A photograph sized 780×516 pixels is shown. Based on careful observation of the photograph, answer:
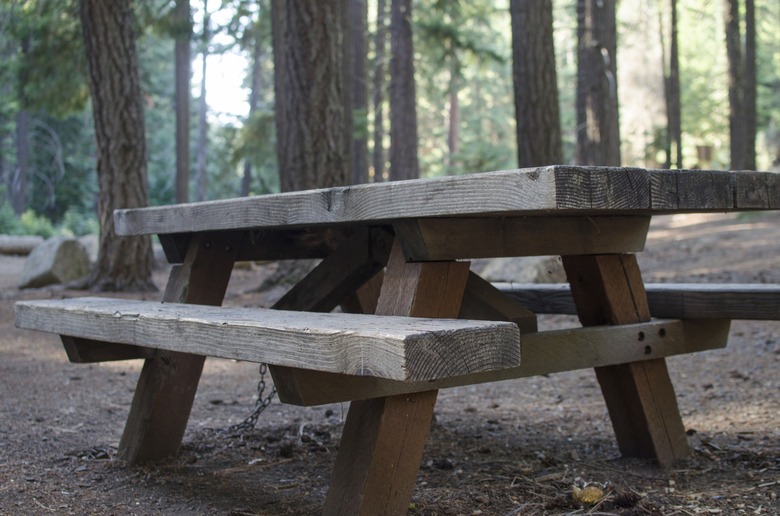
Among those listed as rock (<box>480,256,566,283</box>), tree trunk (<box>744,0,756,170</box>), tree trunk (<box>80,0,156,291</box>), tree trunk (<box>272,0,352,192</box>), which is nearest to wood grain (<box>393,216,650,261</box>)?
rock (<box>480,256,566,283</box>)

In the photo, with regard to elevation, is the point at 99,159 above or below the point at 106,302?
above

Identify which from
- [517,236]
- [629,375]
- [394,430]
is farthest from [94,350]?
[629,375]

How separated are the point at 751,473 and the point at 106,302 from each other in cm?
274

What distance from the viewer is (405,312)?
2301mm

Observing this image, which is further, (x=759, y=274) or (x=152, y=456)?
(x=759, y=274)

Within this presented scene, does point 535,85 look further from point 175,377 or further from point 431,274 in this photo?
point 431,274

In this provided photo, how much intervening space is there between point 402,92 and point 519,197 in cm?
1549

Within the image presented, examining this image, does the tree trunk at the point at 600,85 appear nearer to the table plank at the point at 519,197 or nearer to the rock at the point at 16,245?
the table plank at the point at 519,197

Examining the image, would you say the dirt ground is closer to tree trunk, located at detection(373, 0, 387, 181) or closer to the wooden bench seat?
the wooden bench seat

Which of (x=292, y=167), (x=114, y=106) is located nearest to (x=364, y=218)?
(x=292, y=167)

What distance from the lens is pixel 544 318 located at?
7.50 meters

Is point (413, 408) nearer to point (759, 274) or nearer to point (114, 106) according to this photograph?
point (759, 274)

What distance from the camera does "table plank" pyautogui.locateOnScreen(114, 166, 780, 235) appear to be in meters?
1.85

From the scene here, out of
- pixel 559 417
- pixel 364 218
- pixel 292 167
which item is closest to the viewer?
pixel 364 218
